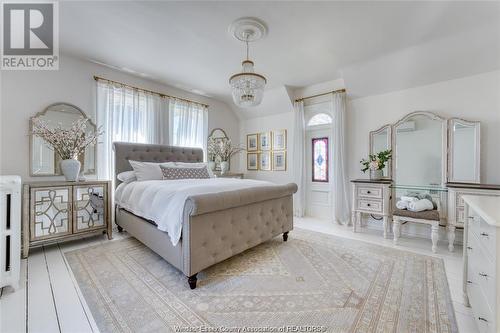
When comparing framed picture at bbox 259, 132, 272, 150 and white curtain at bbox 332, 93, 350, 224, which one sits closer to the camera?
white curtain at bbox 332, 93, 350, 224

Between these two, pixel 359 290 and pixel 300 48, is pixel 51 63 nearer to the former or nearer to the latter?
pixel 300 48

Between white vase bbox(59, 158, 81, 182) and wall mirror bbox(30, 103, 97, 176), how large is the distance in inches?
16.4

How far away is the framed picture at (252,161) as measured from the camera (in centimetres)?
548

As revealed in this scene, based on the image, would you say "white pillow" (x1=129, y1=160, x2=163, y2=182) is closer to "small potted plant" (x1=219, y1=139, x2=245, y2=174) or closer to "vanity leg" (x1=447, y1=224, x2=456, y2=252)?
"small potted plant" (x1=219, y1=139, x2=245, y2=174)

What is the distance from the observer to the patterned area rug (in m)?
1.49

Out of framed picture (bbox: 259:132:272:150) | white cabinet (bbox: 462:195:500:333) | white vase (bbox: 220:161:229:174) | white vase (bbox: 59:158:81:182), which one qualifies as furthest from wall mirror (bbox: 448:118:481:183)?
white vase (bbox: 59:158:81:182)

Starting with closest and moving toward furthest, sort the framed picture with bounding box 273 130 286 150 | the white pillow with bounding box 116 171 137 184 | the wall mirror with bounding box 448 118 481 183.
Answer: the wall mirror with bounding box 448 118 481 183, the white pillow with bounding box 116 171 137 184, the framed picture with bounding box 273 130 286 150

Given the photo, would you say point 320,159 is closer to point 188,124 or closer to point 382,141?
point 382,141

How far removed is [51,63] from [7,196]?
2239 millimetres

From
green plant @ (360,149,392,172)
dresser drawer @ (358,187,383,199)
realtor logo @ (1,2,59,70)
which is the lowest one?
dresser drawer @ (358,187,383,199)

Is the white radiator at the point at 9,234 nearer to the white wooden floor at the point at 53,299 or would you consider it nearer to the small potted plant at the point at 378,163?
the white wooden floor at the point at 53,299

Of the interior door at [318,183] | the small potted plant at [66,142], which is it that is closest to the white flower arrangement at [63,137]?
the small potted plant at [66,142]

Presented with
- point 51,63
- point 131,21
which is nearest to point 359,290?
point 131,21

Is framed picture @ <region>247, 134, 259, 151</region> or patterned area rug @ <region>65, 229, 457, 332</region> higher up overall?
framed picture @ <region>247, 134, 259, 151</region>
